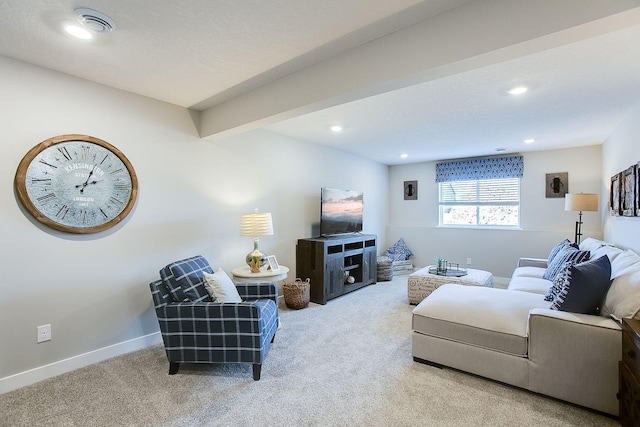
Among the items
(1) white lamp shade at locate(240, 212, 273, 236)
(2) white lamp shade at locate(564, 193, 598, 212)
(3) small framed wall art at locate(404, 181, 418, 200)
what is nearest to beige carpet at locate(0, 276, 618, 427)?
(1) white lamp shade at locate(240, 212, 273, 236)

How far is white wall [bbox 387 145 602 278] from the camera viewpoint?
4.83m

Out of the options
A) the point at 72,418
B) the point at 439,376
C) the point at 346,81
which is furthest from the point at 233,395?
the point at 346,81

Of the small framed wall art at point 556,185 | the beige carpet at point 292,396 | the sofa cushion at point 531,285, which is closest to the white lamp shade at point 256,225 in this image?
the beige carpet at point 292,396

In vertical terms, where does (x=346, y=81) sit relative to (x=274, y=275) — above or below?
above

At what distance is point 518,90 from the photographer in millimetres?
2643

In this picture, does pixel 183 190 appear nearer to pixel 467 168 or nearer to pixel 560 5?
pixel 560 5

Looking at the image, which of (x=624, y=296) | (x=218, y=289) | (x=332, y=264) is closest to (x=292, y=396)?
(x=218, y=289)

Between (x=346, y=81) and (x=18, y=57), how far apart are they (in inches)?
91.3

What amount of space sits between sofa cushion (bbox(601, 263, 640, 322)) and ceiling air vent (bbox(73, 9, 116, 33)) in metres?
3.44

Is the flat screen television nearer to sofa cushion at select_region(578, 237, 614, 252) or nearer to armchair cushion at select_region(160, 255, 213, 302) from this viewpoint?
armchair cushion at select_region(160, 255, 213, 302)

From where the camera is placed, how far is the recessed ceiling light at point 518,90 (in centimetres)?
261

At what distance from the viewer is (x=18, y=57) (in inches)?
84.4

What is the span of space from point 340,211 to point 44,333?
3.62m

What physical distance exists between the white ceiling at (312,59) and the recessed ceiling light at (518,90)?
6 centimetres
